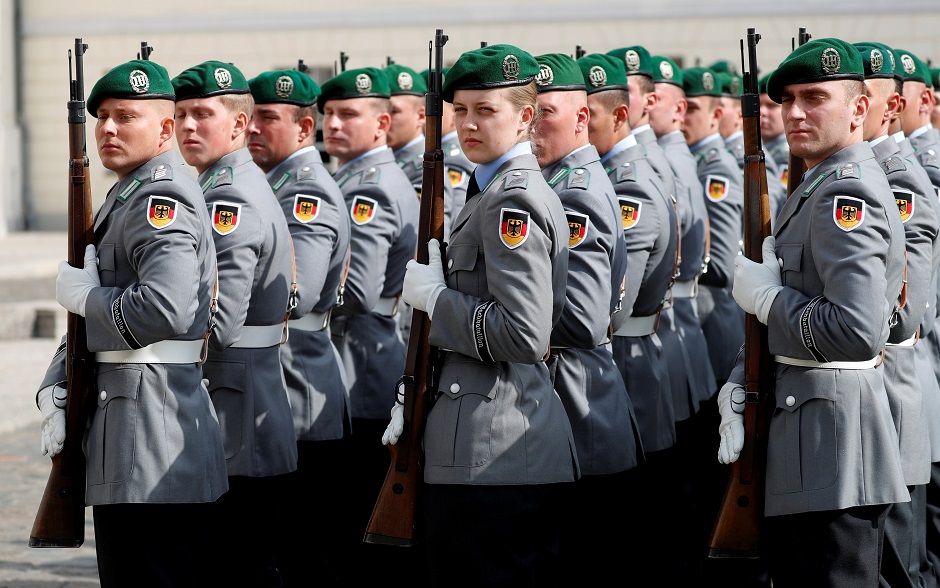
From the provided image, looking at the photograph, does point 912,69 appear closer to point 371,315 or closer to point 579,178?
point 579,178

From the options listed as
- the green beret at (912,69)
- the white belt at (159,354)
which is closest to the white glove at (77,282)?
the white belt at (159,354)

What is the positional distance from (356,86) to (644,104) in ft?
4.13

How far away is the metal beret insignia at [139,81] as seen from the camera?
3932 millimetres

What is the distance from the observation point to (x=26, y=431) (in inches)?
334

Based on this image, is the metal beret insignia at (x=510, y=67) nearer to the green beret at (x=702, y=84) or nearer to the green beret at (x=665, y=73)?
the green beret at (x=665, y=73)

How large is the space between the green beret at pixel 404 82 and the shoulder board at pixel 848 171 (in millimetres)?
3295

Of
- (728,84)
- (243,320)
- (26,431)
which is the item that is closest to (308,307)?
(243,320)

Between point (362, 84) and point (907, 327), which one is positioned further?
point (362, 84)

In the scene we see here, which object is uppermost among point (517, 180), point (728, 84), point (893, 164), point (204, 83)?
point (728, 84)

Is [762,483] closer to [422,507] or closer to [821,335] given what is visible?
[821,335]

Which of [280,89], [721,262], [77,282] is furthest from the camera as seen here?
[721,262]

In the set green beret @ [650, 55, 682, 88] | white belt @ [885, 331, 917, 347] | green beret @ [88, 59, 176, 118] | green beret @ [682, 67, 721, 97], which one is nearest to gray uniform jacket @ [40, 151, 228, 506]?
green beret @ [88, 59, 176, 118]

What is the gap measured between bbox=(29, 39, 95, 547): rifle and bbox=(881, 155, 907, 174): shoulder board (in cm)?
248

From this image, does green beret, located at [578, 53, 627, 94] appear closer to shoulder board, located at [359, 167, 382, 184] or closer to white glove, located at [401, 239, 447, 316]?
shoulder board, located at [359, 167, 382, 184]
